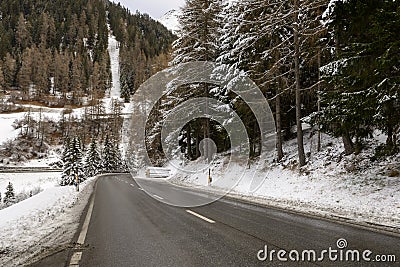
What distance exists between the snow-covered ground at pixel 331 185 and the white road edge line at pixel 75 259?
6.45 meters

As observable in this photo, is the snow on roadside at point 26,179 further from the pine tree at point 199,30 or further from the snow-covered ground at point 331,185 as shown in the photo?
the snow-covered ground at point 331,185

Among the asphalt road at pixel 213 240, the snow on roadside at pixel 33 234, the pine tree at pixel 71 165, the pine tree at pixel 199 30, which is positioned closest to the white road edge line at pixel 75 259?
the asphalt road at pixel 213 240

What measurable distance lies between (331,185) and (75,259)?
1109cm

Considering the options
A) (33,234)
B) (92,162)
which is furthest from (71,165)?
(33,234)

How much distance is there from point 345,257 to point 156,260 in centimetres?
290

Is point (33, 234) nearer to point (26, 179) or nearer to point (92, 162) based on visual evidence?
point (92, 162)

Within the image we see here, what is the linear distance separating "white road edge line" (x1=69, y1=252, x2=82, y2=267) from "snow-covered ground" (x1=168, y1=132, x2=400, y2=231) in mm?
6447

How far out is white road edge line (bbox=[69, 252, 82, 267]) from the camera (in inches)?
191

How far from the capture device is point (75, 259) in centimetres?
508

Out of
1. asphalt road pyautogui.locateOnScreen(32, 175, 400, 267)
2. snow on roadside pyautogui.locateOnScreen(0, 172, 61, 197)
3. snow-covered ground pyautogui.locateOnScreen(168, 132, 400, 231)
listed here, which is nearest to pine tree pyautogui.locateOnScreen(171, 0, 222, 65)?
snow-covered ground pyautogui.locateOnScreen(168, 132, 400, 231)

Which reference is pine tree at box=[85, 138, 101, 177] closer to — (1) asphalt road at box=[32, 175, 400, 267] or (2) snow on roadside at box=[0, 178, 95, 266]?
(2) snow on roadside at box=[0, 178, 95, 266]

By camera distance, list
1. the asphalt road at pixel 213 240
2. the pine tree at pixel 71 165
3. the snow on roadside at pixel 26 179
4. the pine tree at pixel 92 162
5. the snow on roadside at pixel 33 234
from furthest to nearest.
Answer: the pine tree at pixel 92 162, the snow on roadside at pixel 26 179, the pine tree at pixel 71 165, the snow on roadside at pixel 33 234, the asphalt road at pixel 213 240

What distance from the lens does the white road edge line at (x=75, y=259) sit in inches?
191

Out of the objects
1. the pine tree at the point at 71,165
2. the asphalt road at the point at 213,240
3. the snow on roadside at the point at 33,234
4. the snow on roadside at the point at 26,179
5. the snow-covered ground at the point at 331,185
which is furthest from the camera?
the snow on roadside at the point at 26,179
